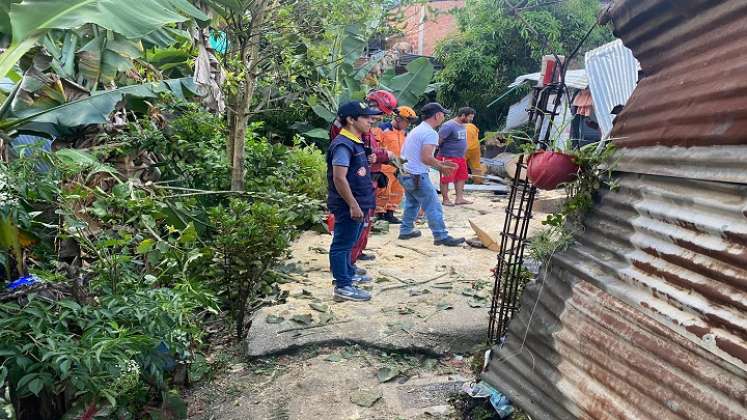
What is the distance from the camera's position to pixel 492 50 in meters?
→ 14.3

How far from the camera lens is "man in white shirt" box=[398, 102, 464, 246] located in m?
5.97

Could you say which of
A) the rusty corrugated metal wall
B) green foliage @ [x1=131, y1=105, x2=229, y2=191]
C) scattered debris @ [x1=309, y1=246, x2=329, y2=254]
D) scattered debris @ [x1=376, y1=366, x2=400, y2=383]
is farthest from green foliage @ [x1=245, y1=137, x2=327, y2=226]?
the rusty corrugated metal wall

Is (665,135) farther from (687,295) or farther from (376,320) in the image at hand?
(376,320)

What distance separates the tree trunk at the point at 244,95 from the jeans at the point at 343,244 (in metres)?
1.34

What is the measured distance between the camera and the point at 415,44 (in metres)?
19.9

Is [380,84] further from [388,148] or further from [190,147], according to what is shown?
[190,147]

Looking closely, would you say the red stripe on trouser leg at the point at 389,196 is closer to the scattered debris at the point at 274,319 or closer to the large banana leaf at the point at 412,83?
the scattered debris at the point at 274,319

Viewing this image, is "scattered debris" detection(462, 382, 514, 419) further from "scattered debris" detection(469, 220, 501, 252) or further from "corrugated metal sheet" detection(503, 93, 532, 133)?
"corrugated metal sheet" detection(503, 93, 532, 133)

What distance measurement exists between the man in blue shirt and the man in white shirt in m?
1.71

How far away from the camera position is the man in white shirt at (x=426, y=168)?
19.6 feet

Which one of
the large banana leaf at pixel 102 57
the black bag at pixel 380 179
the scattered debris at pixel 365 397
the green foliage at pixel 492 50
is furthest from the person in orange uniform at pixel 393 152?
the green foliage at pixel 492 50

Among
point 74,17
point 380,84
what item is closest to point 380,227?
point 380,84

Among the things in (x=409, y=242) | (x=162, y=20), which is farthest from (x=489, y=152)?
(x=162, y=20)

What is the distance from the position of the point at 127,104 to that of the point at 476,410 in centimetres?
350
